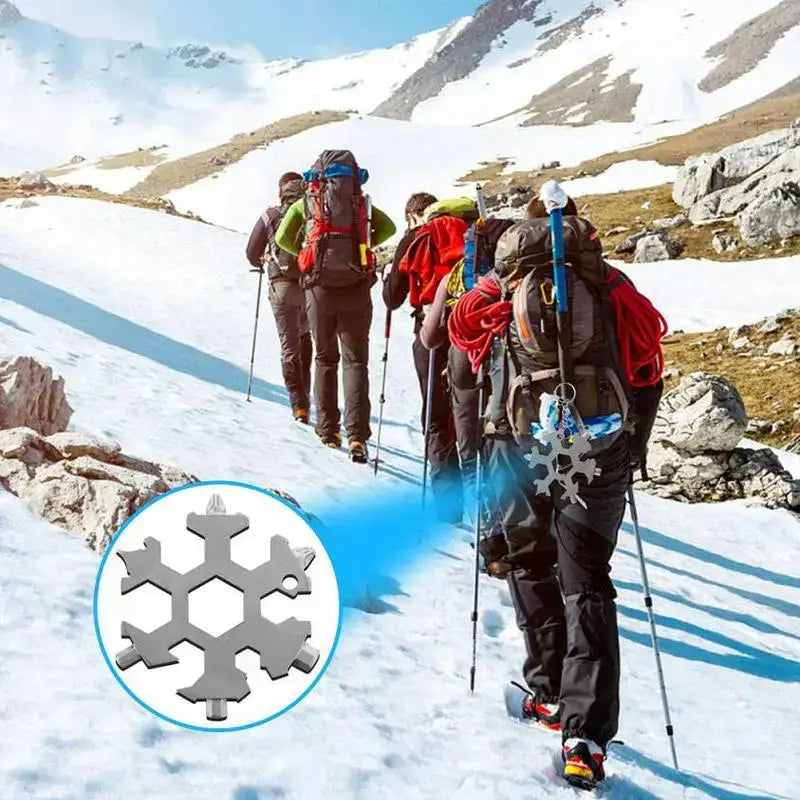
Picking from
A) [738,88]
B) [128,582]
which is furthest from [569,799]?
[738,88]

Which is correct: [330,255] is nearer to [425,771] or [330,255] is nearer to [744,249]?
[425,771]

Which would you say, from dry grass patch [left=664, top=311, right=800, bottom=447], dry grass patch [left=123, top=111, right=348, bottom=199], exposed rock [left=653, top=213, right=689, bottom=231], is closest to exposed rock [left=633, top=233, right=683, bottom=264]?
exposed rock [left=653, top=213, right=689, bottom=231]

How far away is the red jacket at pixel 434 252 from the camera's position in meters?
7.86

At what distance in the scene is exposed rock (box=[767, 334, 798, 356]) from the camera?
2511cm

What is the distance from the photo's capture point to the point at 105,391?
10.6 meters

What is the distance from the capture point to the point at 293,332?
11469 millimetres

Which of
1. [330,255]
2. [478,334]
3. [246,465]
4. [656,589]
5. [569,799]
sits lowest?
[656,589]

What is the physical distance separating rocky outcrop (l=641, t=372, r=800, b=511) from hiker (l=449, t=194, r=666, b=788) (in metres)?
11.9

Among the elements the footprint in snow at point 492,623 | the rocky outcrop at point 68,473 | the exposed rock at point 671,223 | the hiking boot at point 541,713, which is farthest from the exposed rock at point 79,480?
the exposed rock at point 671,223

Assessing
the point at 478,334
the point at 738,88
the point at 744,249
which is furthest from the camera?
the point at 738,88

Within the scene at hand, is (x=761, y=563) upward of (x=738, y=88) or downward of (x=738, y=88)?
downward

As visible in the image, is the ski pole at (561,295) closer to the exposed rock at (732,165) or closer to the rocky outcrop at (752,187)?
the rocky outcrop at (752,187)

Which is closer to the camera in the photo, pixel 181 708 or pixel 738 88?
pixel 181 708

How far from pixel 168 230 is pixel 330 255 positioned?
62.6ft
